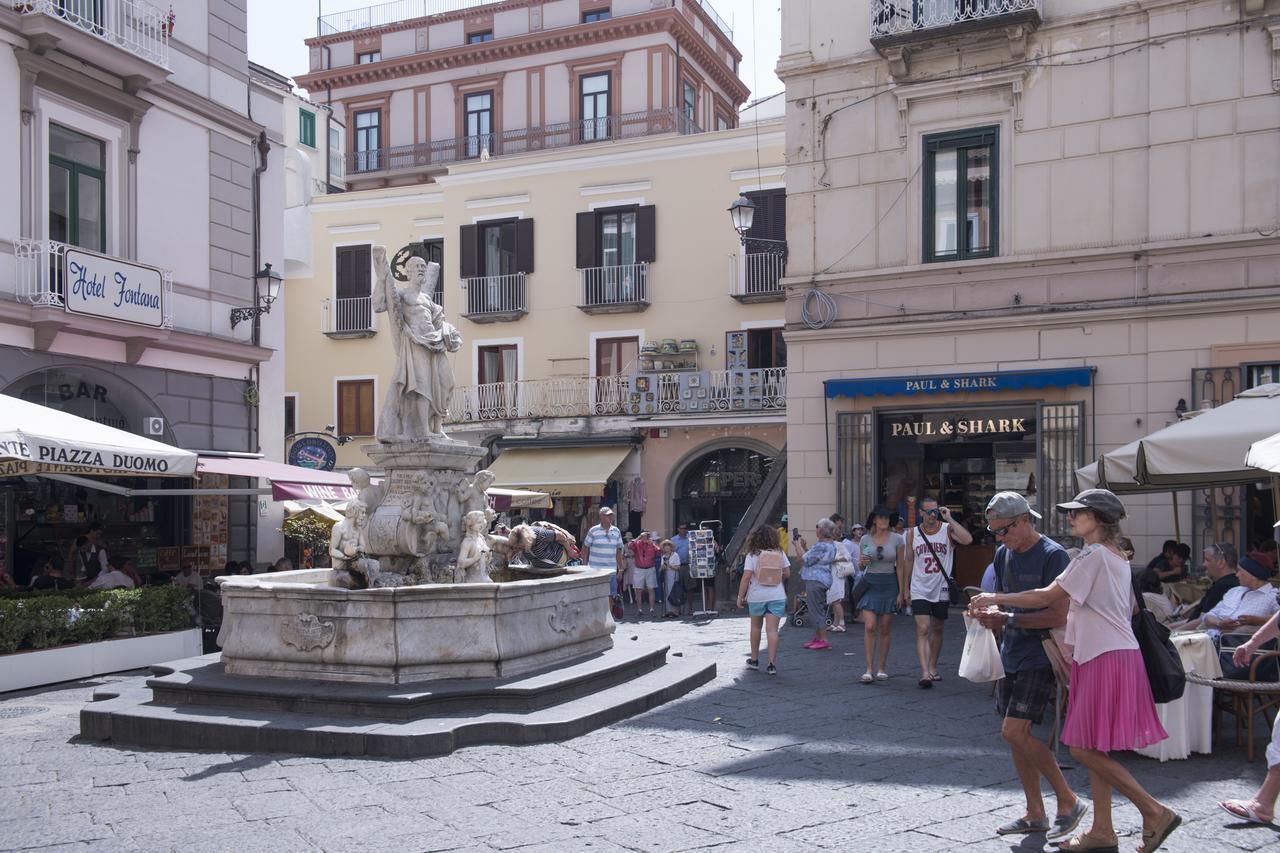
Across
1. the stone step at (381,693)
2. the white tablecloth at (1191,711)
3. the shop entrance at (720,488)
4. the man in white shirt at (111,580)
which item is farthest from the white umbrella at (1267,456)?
the shop entrance at (720,488)

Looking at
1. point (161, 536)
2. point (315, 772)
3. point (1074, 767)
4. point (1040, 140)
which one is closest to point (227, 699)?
point (315, 772)

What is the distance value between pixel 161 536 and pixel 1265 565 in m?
14.6

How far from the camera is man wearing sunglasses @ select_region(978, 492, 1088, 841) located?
547cm

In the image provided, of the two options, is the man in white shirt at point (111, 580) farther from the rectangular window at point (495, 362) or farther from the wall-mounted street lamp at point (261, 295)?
the rectangular window at point (495, 362)

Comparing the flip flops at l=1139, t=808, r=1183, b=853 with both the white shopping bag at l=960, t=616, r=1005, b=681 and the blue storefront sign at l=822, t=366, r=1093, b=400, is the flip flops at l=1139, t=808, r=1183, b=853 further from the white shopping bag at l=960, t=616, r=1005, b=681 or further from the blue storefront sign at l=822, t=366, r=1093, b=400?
the blue storefront sign at l=822, t=366, r=1093, b=400

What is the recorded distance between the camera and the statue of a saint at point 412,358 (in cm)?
1076

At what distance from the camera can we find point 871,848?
5.47 meters

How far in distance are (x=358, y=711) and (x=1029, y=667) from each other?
15.3 feet

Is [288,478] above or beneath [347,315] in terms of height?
beneath

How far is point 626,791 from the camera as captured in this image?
6.58 metres

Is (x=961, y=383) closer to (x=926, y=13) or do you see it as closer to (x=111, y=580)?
(x=926, y=13)

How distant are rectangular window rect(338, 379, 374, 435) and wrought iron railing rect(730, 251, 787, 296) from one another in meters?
9.85

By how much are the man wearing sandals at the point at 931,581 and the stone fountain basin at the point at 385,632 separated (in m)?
3.11

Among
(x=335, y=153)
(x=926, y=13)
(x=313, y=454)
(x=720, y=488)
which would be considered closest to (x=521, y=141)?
(x=335, y=153)
